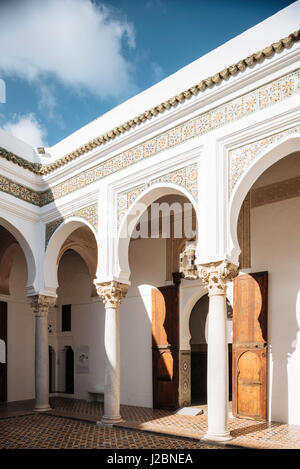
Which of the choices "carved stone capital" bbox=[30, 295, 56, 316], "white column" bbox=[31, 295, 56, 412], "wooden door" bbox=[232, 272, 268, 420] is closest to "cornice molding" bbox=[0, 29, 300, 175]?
"carved stone capital" bbox=[30, 295, 56, 316]

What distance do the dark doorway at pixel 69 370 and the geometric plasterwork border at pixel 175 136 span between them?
4.78 m

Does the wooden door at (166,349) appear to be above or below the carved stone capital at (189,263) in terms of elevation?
below

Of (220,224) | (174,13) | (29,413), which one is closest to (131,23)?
(174,13)

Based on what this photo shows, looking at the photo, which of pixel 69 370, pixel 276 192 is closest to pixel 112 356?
pixel 276 192

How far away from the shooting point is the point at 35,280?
31.4 ft

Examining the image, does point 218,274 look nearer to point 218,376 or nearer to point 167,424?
point 218,376

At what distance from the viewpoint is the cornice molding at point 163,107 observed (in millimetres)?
6090

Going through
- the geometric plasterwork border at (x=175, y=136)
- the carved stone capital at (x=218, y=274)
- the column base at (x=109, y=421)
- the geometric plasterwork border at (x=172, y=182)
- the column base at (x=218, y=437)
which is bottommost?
the column base at (x=109, y=421)

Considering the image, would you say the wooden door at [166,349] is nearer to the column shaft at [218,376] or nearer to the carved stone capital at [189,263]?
the carved stone capital at [189,263]

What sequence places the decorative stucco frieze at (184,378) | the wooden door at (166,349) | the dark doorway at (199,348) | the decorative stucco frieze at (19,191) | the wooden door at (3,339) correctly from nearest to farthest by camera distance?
1. the decorative stucco frieze at (19,191)
2. the decorative stucco frieze at (184,378)
3. the wooden door at (166,349)
4. the dark doorway at (199,348)
5. the wooden door at (3,339)

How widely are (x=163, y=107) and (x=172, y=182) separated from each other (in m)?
1.26

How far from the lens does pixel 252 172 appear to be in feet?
21.1

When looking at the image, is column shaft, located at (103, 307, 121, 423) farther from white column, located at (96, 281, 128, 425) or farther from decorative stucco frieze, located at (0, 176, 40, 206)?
decorative stucco frieze, located at (0, 176, 40, 206)

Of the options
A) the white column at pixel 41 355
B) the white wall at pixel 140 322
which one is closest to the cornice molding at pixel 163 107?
the white column at pixel 41 355
